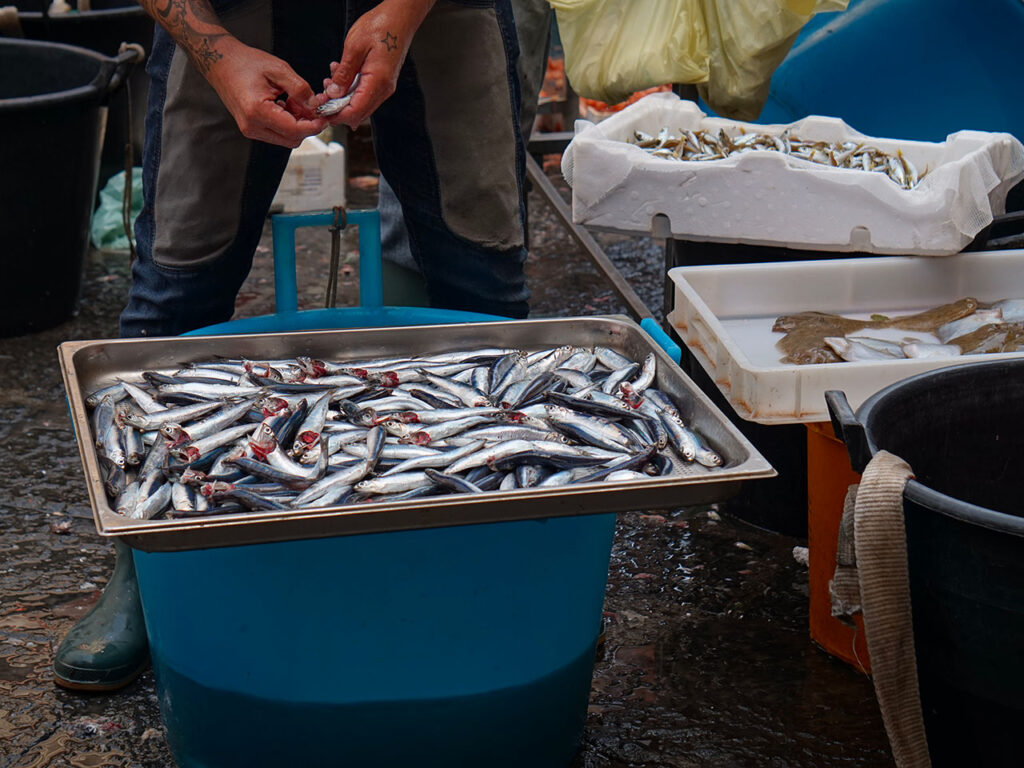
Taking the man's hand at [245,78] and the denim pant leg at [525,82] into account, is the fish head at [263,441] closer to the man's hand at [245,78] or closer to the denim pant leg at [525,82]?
the man's hand at [245,78]

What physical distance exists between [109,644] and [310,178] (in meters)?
2.93

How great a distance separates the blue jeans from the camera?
2.68m

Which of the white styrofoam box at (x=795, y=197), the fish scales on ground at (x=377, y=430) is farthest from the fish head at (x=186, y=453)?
the white styrofoam box at (x=795, y=197)

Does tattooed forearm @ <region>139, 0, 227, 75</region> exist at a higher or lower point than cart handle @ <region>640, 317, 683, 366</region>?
higher

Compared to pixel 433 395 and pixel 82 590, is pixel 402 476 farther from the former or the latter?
pixel 82 590

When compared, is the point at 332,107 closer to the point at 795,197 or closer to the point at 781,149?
the point at 795,197

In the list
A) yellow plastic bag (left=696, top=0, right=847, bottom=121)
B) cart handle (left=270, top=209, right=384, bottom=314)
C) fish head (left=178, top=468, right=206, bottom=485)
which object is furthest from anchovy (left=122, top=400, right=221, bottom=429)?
yellow plastic bag (left=696, top=0, right=847, bottom=121)

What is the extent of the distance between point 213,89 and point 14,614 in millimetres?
1491

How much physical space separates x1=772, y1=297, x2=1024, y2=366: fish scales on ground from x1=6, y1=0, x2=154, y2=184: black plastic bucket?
12.0 feet

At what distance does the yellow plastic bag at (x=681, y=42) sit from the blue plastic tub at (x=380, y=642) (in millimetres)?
2248

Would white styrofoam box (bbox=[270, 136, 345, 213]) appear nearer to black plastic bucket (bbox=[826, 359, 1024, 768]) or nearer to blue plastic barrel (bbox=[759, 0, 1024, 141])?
blue plastic barrel (bbox=[759, 0, 1024, 141])

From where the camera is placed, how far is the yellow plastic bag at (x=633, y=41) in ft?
13.3

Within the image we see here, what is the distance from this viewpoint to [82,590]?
3.26 meters

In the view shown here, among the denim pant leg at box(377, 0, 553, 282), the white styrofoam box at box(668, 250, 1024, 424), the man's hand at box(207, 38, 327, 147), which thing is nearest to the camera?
the man's hand at box(207, 38, 327, 147)
